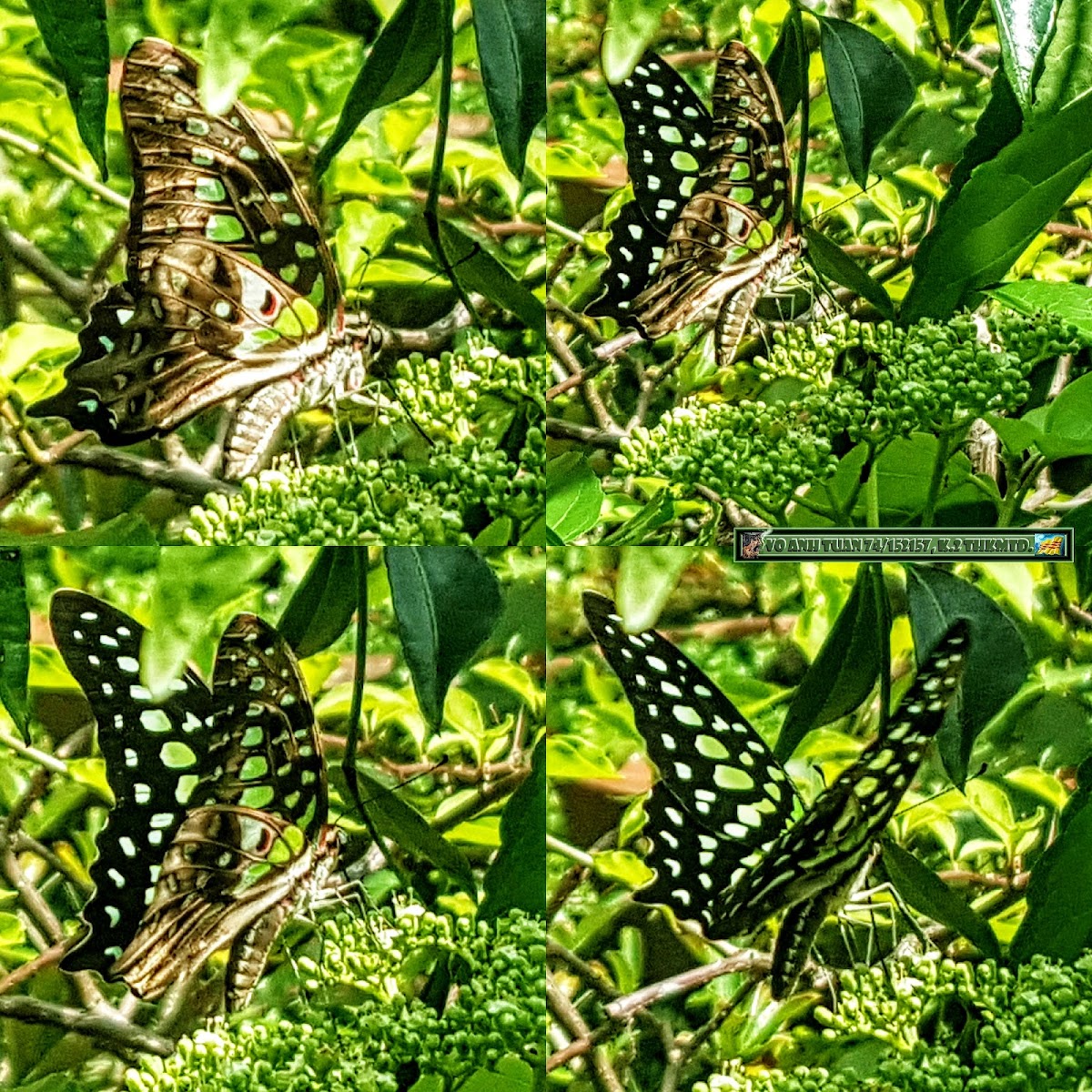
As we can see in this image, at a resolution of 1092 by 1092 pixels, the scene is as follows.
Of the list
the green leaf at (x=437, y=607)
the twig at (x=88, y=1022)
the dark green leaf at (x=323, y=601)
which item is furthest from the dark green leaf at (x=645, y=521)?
the twig at (x=88, y=1022)

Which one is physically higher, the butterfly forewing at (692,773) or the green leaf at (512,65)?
the green leaf at (512,65)

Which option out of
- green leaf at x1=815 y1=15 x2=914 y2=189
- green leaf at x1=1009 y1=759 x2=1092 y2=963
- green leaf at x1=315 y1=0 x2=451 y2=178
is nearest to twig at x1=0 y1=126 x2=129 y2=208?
green leaf at x1=315 y1=0 x2=451 y2=178

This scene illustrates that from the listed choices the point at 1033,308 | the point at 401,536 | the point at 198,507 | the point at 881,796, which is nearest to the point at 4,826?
the point at 198,507

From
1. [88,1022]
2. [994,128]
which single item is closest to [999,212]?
[994,128]

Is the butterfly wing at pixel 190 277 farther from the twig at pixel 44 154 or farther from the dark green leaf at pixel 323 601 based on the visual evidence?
the dark green leaf at pixel 323 601

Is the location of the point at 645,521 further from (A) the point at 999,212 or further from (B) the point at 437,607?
(A) the point at 999,212

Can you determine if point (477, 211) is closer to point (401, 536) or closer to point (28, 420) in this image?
point (401, 536)

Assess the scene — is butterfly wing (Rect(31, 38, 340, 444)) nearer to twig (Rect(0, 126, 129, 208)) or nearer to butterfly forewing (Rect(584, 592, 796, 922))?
twig (Rect(0, 126, 129, 208))
